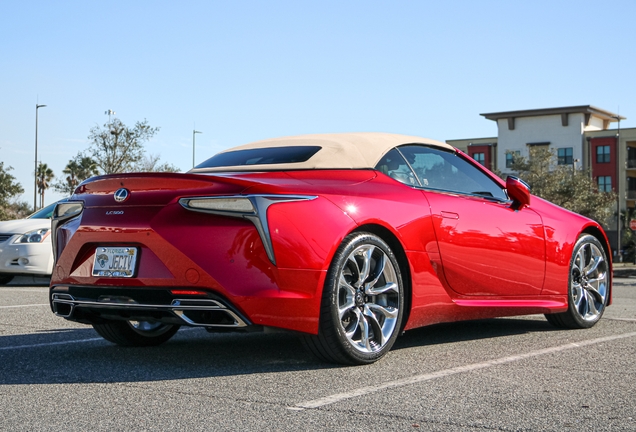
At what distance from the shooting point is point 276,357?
5.07 m

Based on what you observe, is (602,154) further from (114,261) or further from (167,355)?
(114,261)

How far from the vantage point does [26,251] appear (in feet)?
42.3

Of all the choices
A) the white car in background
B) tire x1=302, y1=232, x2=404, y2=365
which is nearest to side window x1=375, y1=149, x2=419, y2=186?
tire x1=302, y1=232, x2=404, y2=365

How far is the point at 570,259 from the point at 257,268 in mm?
3257

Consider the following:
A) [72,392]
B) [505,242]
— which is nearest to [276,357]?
[72,392]

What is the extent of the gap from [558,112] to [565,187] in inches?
742

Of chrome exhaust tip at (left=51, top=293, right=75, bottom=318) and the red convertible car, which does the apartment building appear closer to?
the red convertible car

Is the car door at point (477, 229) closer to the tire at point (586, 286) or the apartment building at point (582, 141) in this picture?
the tire at point (586, 286)

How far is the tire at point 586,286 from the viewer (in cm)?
671

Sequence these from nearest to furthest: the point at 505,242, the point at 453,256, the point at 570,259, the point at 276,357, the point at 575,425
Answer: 1. the point at 575,425
2. the point at 276,357
3. the point at 453,256
4. the point at 505,242
5. the point at 570,259

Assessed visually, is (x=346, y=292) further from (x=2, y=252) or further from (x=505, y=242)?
(x=2, y=252)

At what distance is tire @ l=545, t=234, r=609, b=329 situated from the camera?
6.71 metres

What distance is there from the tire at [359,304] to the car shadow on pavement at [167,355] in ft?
0.54

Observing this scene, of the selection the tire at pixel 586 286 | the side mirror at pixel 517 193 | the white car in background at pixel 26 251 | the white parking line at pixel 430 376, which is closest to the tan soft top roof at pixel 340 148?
the side mirror at pixel 517 193
